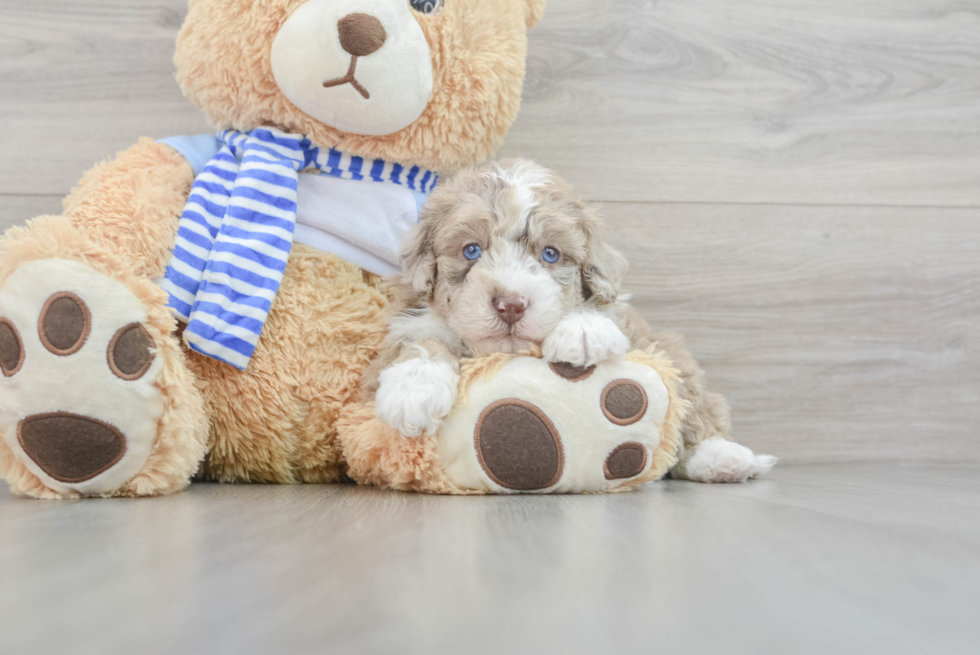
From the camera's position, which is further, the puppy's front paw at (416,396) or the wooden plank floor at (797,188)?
the wooden plank floor at (797,188)

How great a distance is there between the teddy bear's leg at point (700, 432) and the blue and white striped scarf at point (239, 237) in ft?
1.76

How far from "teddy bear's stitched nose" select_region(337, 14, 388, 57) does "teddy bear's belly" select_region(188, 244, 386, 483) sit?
0.31 metres

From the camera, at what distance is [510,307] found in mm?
910

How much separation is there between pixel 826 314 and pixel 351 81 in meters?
1.07

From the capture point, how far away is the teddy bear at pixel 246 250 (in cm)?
87

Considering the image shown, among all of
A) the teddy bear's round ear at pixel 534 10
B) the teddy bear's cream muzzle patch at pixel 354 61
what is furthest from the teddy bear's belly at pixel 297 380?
the teddy bear's round ear at pixel 534 10

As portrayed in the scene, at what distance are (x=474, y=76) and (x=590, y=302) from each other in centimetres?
39

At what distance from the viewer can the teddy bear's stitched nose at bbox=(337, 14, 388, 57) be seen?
100 centimetres

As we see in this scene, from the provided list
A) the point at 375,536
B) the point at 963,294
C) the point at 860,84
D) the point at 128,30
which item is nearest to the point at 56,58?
the point at 128,30

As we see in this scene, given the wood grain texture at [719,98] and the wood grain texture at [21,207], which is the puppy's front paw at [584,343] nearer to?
the wood grain texture at [719,98]

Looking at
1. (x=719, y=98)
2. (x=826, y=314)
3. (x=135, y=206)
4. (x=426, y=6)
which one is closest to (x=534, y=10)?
(x=426, y=6)

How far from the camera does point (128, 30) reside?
1.40 metres

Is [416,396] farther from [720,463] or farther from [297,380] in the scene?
[720,463]

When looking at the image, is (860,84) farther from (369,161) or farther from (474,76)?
(369,161)
